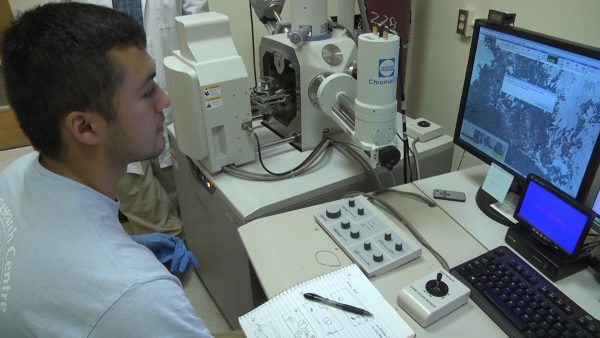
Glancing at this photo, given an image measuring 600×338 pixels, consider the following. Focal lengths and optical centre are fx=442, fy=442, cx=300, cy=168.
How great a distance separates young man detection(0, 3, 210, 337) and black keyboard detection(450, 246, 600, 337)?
1.96 feet

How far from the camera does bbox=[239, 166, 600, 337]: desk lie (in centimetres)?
91

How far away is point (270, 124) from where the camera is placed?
69.2 inches

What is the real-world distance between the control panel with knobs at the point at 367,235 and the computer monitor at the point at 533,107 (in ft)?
1.07

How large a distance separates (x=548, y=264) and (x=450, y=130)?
1468 millimetres

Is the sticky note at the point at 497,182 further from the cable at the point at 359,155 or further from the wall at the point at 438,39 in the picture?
the wall at the point at 438,39

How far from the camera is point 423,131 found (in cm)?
159

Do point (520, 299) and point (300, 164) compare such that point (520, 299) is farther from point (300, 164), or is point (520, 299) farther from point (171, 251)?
point (171, 251)

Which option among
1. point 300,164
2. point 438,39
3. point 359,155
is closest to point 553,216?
point 359,155

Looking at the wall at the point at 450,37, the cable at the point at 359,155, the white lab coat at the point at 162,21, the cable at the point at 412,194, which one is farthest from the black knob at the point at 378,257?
the white lab coat at the point at 162,21

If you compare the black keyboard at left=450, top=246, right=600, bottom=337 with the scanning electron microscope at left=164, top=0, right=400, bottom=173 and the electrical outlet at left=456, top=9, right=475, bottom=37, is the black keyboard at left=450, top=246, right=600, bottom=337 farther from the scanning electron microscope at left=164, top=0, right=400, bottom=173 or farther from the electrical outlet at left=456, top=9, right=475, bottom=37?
the electrical outlet at left=456, top=9, right=475, bottom=37

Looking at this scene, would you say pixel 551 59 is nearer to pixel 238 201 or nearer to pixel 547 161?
pixel 547 161

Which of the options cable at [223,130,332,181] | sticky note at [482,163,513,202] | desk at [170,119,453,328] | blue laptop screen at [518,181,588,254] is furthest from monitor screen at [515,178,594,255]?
Answer: cable at [223,130,332,181]

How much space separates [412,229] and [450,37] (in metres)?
1.47

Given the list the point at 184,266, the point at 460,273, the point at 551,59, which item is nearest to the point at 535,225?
the point at 460,273
